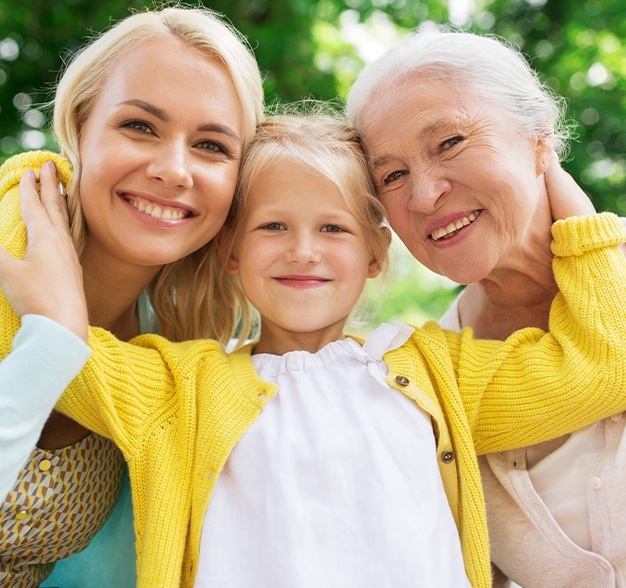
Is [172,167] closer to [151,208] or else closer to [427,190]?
[151,208]

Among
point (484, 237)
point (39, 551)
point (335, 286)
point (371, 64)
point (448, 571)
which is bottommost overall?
point (39, 551)

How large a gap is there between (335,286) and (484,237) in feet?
1.44

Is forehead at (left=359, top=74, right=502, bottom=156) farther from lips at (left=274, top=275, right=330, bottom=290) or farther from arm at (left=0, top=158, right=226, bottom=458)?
arm at (left=0, top=158, right=226, bottom=458)

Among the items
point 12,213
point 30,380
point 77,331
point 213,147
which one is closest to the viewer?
point 30,380

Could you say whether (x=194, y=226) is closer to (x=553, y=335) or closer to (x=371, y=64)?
(x=371, y=64)

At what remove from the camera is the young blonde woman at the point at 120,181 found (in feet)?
6.04

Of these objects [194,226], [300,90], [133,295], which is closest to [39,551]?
[133,295]

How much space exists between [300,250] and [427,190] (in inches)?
15.3

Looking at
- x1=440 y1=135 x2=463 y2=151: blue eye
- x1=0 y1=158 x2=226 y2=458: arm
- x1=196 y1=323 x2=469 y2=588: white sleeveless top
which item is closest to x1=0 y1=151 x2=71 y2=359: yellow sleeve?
x1=0 y1=158 x2=226 y2=458: arm

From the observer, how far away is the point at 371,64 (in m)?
2.16

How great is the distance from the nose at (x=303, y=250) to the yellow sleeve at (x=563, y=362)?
396mm

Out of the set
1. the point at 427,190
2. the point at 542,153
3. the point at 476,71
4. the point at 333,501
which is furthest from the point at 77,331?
the point at 542,153

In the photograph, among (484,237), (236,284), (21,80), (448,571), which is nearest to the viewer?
(448,571)

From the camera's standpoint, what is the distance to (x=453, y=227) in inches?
78.1
